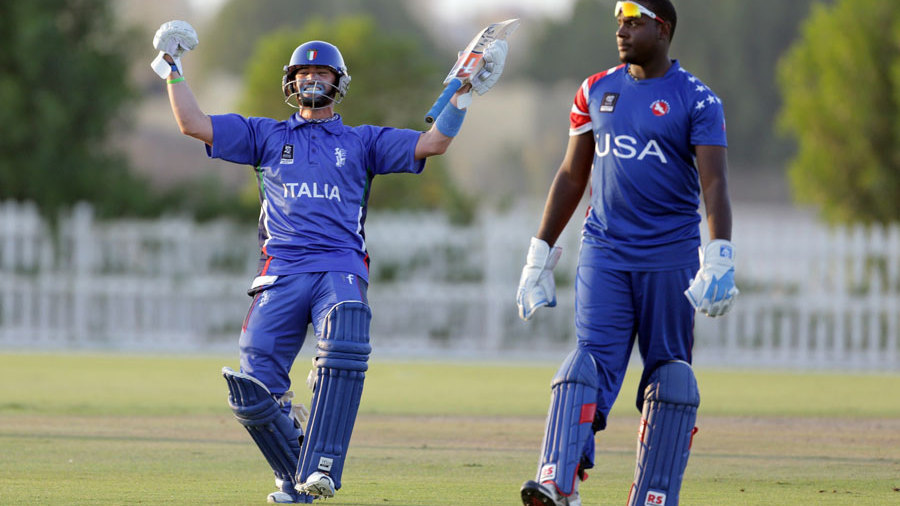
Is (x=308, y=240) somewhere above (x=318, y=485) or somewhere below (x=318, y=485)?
above

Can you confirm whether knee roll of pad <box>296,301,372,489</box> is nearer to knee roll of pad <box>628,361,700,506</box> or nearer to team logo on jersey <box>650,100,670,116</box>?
knee roll of pad <box>628,361,700,506</box>

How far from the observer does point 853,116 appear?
70.6 feet

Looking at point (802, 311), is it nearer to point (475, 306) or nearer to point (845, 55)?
point (475, 306)

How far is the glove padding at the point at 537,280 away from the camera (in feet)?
18.9

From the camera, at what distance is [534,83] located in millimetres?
68500

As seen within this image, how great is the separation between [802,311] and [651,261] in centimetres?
1281

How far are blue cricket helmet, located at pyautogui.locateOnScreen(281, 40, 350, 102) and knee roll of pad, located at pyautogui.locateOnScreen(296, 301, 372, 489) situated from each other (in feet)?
3.76

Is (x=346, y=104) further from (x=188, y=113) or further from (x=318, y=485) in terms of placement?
(x=318, y=485)

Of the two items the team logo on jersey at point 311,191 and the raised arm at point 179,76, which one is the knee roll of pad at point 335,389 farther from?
the raised arm at point 179,76

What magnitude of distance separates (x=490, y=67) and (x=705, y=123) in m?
1.30

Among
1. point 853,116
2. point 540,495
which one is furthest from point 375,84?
point 540,495

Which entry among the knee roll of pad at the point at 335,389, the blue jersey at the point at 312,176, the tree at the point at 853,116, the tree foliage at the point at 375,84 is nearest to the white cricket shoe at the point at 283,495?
the knee roll of pad at the point at 335,389

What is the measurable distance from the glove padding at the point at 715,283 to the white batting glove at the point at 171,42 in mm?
2604

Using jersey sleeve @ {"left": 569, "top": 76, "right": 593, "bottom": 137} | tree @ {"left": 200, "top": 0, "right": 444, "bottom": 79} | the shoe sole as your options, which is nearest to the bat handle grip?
jersey sleeve @ {"left": 569, "top": 76, "right": 593, "bottom": 137}
